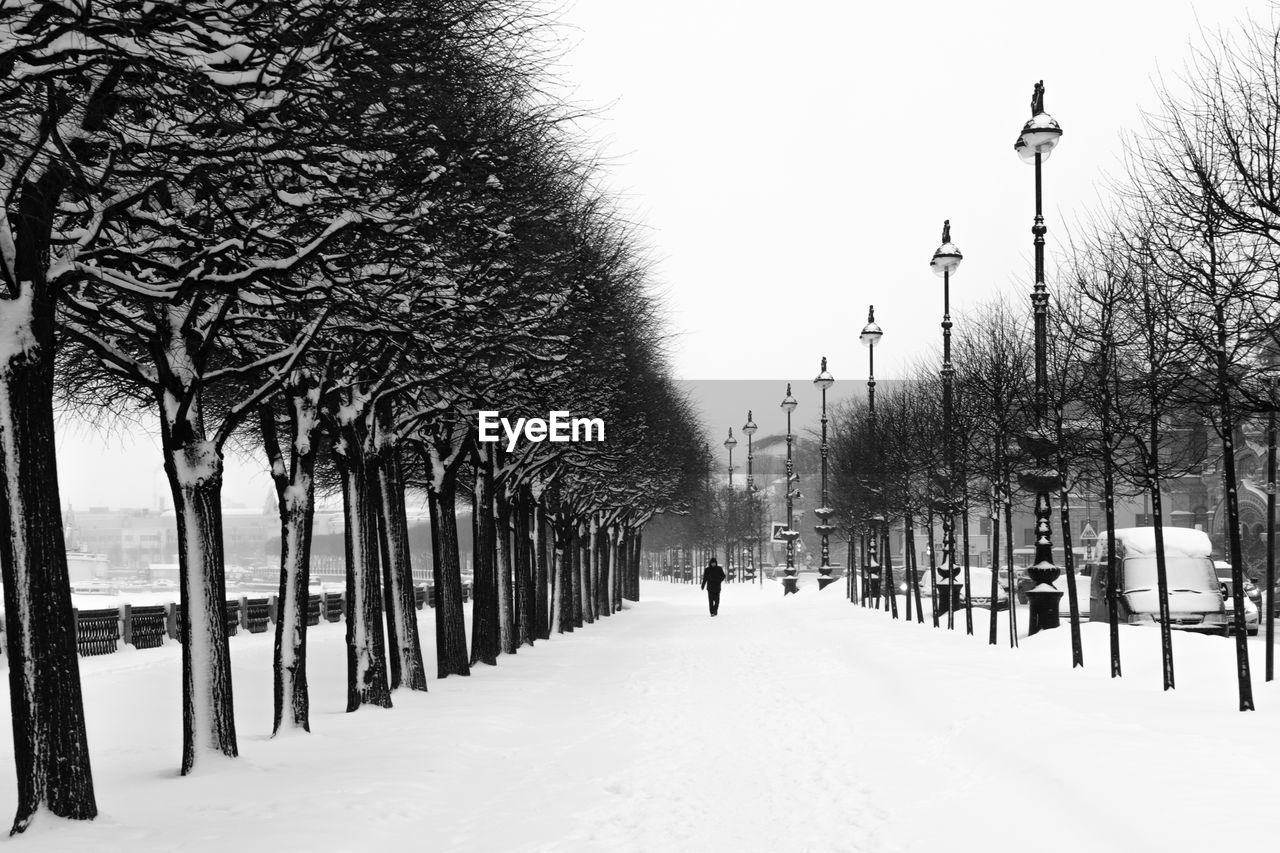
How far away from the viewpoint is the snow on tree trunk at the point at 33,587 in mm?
9445

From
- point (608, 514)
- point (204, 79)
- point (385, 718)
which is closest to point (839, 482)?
point (608, 514)

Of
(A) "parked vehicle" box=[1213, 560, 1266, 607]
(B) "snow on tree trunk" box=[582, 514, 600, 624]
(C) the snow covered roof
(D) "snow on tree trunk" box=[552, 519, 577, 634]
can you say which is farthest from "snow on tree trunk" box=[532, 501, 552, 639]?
(A) "parked vehicle" box=[1213, 560, 1266, 607]

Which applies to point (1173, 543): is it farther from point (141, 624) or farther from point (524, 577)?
point (141, 624)

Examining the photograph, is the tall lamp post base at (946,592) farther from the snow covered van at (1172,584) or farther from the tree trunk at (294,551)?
the tree trunk at (294,551)

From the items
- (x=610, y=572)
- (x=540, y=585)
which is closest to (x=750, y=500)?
(x=610, y=572)

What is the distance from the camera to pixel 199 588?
488 inches

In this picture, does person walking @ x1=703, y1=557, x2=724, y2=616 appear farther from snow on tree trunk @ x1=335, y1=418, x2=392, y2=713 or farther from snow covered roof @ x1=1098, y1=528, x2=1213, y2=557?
snow on tree trunk @ x1=335, y1=418, x2=392, y2=713

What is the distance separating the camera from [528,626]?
103 ft

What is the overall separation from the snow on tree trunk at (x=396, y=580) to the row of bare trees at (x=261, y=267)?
0.05 m

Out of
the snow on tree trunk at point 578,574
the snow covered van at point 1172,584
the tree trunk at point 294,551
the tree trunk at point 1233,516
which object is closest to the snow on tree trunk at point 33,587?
the tree trunk at point 294,551

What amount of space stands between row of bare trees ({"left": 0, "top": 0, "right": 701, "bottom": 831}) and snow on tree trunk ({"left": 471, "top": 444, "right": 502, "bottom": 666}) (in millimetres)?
3544

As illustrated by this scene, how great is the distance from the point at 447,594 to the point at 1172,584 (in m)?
17.1

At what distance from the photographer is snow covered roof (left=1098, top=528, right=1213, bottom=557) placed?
1209 inches

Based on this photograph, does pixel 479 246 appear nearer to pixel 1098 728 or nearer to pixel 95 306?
pixel 95 306
